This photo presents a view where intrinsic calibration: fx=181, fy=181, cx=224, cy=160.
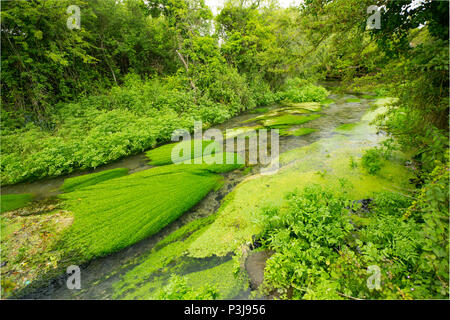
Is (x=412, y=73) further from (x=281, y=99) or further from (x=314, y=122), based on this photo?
(x=281, y=99)

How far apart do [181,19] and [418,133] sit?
15.1m

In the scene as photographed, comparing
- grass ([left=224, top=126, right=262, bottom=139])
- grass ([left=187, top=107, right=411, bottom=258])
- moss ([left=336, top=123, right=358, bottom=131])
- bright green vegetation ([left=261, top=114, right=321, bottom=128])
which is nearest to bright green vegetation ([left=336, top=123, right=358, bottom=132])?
moss ([left=336, top=123, right=358, bottom=131])

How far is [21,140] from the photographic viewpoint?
726 cm

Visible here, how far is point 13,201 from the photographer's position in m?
4.97

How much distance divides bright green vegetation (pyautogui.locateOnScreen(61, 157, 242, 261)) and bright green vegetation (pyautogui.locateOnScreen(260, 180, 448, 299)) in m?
2.35

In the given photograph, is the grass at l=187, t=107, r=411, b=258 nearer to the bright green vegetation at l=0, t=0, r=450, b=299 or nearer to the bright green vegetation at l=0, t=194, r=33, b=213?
the bright green vegetation at l=0, t=0, r=450, b=299

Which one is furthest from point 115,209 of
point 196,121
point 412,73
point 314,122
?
point 314,122

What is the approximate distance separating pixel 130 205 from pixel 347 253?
4432 mm

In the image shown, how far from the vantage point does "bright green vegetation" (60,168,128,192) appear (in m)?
5.55

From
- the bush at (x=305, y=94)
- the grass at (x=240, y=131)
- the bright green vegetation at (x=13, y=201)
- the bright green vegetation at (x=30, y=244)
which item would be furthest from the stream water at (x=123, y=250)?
the bush at (x=305, y=94)

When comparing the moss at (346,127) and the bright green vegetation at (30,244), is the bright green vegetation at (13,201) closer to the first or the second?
the bright green vegetation at (30,244)

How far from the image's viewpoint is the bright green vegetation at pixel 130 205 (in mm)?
3631

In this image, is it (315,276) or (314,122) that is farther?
(314,122)
